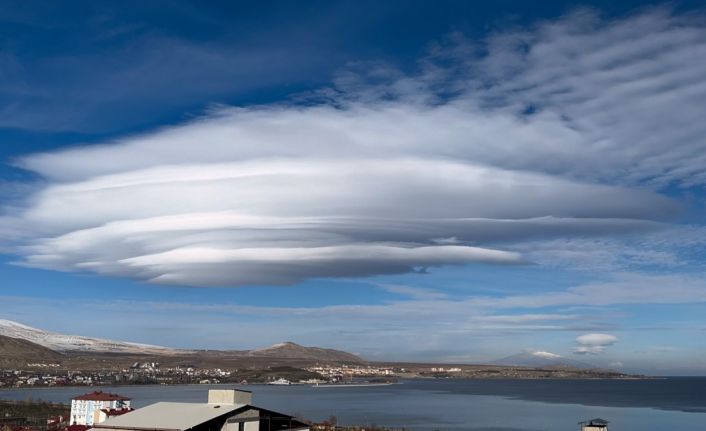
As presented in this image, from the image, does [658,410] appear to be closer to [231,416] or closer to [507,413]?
[507,413]

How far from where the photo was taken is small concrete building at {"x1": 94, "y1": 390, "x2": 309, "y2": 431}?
2934cm

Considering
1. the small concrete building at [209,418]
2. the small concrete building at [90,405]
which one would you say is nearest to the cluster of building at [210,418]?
the small concrete building at [209,418]

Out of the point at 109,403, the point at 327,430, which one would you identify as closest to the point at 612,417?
the point at 327,430

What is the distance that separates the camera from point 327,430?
188 ft

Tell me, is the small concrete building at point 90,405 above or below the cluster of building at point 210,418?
below

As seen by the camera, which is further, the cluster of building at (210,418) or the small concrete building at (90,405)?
the small concrete building at (90,405)

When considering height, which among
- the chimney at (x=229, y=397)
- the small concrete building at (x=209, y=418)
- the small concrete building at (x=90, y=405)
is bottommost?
the small concrete building at (x=90, y=405)

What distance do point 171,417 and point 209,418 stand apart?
80.4 inches

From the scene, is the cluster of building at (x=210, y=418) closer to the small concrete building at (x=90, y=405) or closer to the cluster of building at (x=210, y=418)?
the cluster of building at (x=210, y=418)

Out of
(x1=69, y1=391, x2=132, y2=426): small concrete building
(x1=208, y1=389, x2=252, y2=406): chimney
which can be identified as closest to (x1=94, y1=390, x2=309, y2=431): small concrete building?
(x1=208, y1=389, x2=252, y2=406): chimney

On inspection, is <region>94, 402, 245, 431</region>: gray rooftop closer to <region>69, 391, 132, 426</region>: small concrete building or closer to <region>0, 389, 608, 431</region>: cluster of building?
<region>0, 389, 608, 431</region>: cluster of building

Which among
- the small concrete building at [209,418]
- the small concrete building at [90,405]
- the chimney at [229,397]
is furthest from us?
the small concrete building at [90,405]

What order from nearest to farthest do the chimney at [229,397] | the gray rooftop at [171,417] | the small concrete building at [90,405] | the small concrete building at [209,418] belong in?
the gray rooftop at [171,417] < the small concrete building at [209,418] < the chimney at [229,397] < the small concrete building at [90,405]

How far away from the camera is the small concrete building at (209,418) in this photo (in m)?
29.3
